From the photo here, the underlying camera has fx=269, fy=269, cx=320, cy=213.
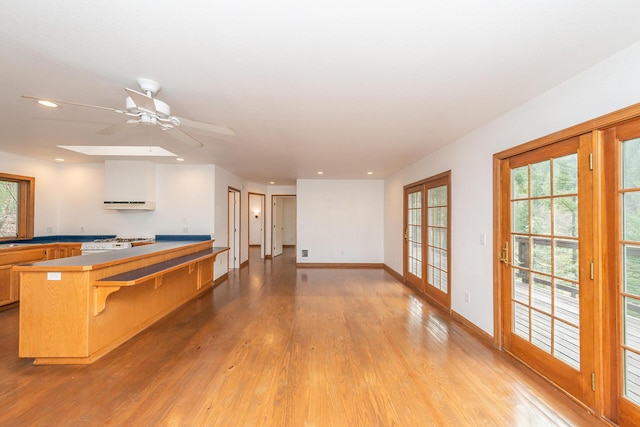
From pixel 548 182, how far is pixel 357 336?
228cm

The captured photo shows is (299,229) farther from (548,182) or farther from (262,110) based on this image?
(548,182)

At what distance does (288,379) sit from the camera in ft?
7.06

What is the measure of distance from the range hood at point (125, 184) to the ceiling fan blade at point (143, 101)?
349cm

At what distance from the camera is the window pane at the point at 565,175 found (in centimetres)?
197

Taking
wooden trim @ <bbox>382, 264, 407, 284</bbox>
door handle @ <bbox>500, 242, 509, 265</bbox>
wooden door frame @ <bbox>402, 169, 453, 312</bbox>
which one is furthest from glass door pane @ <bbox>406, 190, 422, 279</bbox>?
door handle @ <bbox>500, 242, 509, 265</bbox>

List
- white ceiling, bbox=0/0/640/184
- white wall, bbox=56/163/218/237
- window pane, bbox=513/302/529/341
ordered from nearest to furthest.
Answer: white ceiling, bbox=0/0/640/184
window pane, bbox=513/302/529/341
white wall, bbox=56/163/218/237

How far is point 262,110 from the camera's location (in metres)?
2.49

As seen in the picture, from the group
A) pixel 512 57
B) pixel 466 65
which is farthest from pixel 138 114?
pixel 512 57

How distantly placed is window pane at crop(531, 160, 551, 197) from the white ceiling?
22.8 inches

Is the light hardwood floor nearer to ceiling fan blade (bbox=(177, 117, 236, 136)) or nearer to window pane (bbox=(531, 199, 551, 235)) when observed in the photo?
window pane (bbox=(531, 199, 551, 235))

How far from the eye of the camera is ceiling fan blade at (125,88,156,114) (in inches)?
64.1

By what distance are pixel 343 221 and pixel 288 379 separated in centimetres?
494

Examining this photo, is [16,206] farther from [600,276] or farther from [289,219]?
[289,219]

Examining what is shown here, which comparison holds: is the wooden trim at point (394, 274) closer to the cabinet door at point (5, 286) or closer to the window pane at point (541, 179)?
the window pane at point (541, 179)
